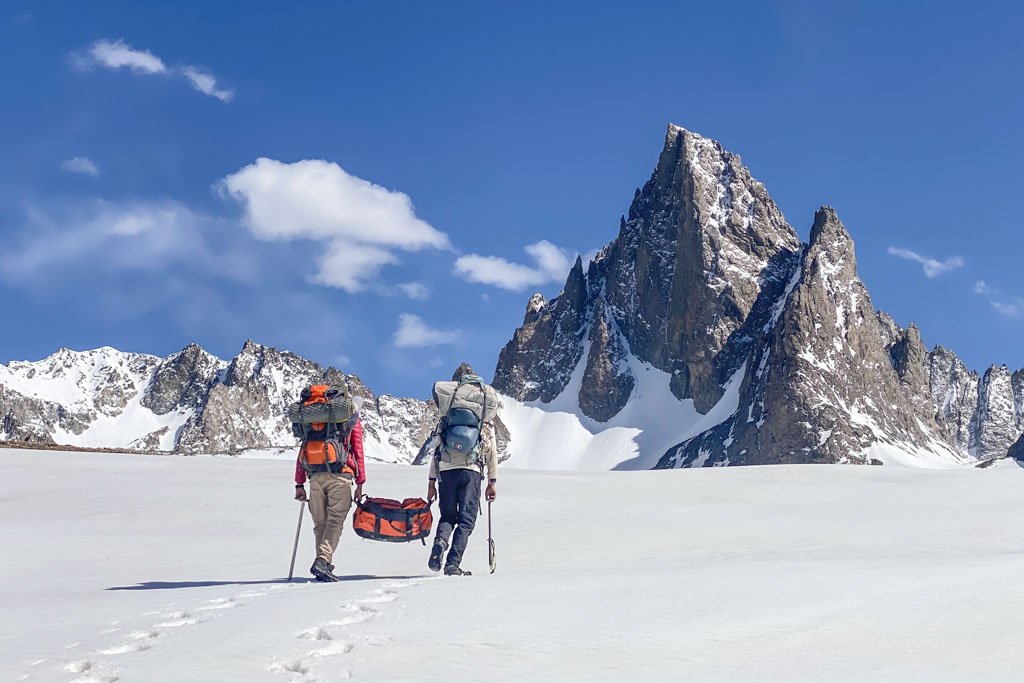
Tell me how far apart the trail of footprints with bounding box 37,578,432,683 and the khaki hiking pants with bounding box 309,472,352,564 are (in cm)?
201

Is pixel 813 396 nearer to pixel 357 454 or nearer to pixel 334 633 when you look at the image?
pixel 357 454

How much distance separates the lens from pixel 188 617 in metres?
6.91

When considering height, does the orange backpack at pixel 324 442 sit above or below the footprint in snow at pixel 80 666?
above

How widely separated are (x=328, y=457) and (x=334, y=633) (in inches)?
176

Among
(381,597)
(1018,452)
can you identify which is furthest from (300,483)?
(1018,452)

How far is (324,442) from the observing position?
403 inches

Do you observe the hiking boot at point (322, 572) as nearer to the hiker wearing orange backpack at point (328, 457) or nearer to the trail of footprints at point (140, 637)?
the hiker wearing orange backpack at point (328, 457)

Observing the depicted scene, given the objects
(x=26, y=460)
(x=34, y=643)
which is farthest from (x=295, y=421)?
(x=26, y=460)

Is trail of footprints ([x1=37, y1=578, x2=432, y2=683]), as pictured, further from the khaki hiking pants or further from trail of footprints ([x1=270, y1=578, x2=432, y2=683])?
the khaki hiking pants

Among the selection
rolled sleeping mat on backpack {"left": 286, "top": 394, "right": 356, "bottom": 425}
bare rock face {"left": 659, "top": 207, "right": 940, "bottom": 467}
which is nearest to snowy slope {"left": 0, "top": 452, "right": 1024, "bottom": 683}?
rolled sleeping mat on backpack {"left": 286, "top": 394, "right": 356, "bottom": 425}

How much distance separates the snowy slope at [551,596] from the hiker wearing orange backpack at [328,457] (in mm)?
697

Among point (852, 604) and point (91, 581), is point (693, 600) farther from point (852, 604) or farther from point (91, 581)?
point (91, 581)

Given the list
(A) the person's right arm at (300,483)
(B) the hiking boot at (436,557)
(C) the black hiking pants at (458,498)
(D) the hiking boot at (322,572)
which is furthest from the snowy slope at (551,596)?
(A) the person's right arm at (300,483)

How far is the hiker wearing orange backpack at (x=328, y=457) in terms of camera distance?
10211 mm
